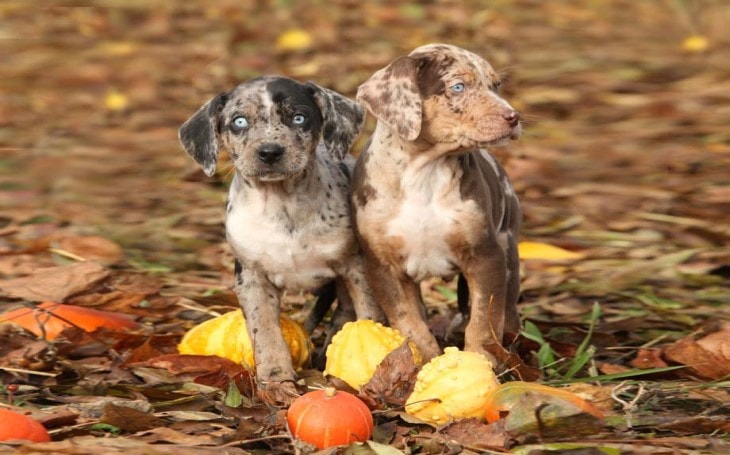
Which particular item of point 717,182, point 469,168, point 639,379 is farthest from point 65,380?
point 717,182

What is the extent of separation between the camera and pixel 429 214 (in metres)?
6.19

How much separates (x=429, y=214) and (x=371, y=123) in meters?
5.20

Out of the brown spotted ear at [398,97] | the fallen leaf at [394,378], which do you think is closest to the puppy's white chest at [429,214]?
the brown spotted ear at [398,97]

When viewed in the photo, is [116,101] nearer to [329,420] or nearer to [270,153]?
[270,153]

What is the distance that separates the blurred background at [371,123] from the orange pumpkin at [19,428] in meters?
2.91

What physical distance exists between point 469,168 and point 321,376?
3.96 feet

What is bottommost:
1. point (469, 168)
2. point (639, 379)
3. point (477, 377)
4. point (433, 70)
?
point (639, 379)

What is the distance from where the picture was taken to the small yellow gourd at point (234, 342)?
252 inches

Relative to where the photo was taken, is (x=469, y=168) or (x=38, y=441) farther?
(x=469, y=168)

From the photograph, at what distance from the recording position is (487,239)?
6188 mm

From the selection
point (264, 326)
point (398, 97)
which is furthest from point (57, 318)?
point (398, 97)

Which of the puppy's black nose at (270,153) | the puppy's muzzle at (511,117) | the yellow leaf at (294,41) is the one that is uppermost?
the puppy's muzzle at (511,117)

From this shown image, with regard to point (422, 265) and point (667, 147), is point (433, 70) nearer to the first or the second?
point (422, 265)

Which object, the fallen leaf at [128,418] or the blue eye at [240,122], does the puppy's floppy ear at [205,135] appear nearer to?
the blue eye at [240,122]
